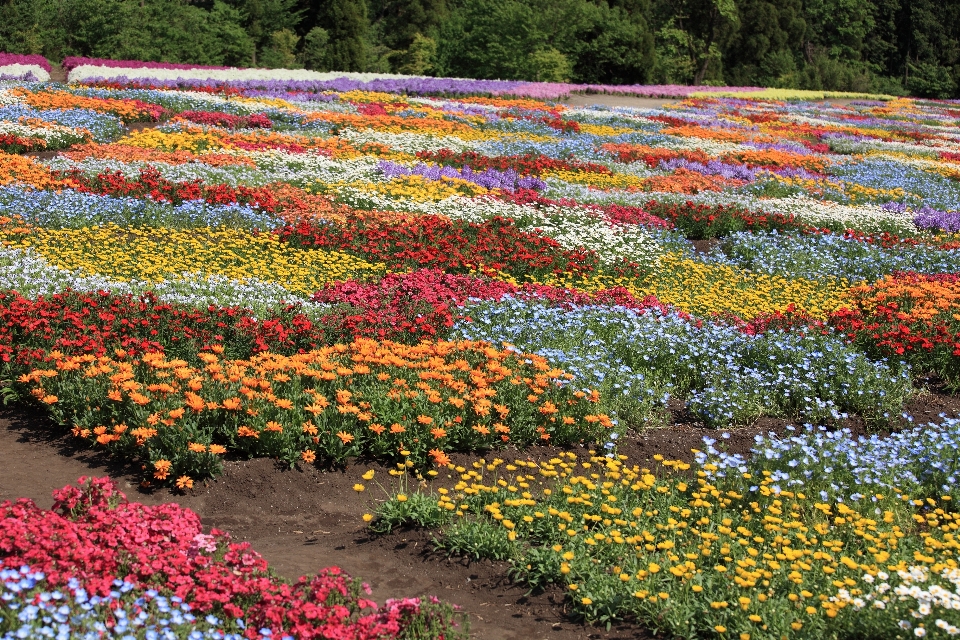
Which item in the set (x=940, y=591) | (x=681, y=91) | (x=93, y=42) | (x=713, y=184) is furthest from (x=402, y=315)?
(x=681, y=91)

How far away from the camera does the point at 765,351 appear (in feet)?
28.9

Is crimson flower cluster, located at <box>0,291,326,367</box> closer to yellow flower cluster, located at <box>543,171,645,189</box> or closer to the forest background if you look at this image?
yellow flower cluster, located at <box>543,171,645,189</box>

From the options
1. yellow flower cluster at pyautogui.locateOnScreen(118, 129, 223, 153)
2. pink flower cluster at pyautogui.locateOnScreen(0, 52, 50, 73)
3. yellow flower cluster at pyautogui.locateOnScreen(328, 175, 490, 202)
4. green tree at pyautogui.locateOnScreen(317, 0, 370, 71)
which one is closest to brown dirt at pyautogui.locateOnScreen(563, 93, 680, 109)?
green tree at pyautogui.locateOnScreen(317, 0, 370, 71)

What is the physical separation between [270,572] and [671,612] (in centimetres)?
207

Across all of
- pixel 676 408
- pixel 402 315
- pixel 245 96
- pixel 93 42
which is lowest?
pixel 676 408

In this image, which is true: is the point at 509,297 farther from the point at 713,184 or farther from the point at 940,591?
the point at 713,184

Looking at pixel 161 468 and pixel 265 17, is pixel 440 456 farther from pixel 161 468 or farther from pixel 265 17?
pixel 265 17

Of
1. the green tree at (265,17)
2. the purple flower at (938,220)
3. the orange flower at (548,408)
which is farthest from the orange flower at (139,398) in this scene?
the green tree at (265,17)

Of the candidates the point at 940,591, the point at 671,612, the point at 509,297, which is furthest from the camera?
the point at 509,297

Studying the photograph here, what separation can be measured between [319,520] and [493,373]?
2292 millimetres

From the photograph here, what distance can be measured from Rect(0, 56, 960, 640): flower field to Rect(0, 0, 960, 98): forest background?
27.6m

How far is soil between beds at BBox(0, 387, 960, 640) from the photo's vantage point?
4715 millimetres

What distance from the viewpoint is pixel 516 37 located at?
2031 inches

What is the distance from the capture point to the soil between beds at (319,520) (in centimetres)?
471
